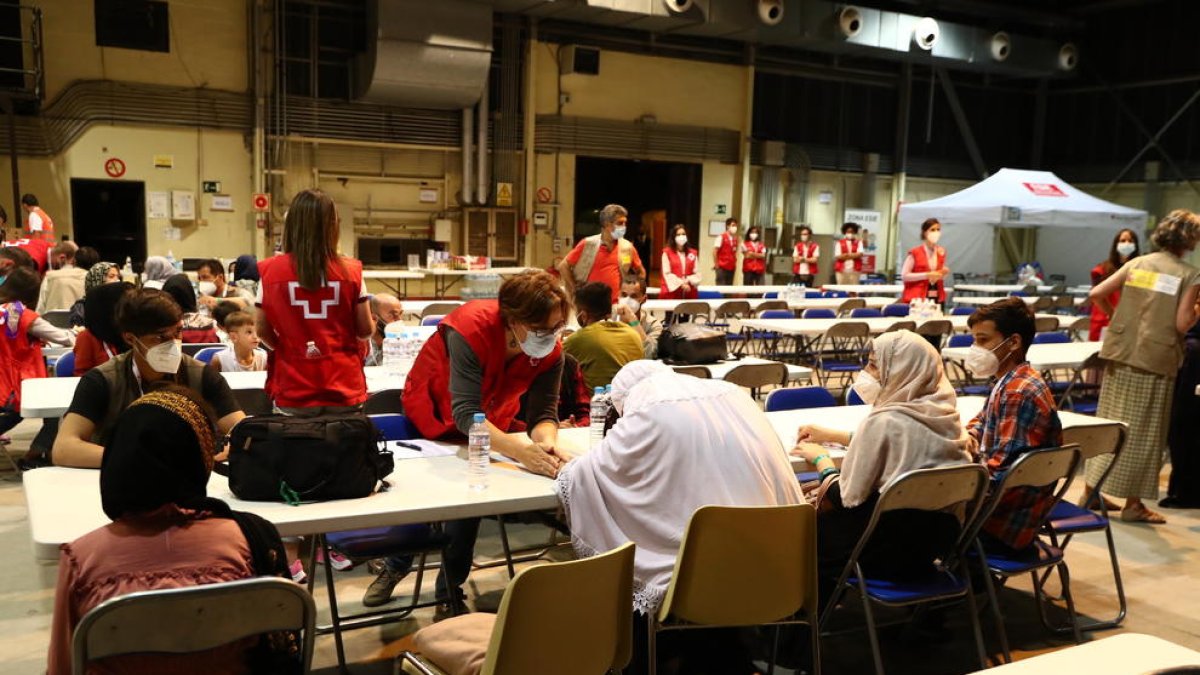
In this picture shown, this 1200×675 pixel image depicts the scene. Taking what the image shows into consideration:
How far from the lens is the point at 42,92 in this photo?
1188 centimetres

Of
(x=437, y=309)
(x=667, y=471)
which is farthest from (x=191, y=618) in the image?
(x=437, y=309)

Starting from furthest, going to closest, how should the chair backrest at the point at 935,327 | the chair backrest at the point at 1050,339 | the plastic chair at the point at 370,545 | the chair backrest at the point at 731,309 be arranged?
the chair backrest at the point at 731,309, the chair backrest at the point at 935,327, the chair backrest at the point at 1050,339, the plastic chair at the point at 370,545

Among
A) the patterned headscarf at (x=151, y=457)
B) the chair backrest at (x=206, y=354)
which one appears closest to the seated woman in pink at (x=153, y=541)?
the patterned headscarf at (x=151, y=457)

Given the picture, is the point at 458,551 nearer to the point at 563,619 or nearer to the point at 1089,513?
the point at 563,619

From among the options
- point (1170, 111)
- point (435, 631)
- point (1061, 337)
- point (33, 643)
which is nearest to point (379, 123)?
point (1061, 337)

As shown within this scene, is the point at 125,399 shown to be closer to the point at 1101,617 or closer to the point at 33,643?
the point at 33,643

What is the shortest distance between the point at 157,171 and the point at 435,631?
12036 millimetres

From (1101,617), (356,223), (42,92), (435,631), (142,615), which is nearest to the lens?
(142,615)

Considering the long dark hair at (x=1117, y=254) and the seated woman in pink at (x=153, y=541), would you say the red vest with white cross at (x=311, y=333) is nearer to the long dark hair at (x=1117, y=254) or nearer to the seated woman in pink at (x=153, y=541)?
the seated woman in pink at (x=153, y=541)

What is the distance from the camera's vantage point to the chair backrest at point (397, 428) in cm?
362

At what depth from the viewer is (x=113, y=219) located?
12.7 metres

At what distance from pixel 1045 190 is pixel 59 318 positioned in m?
10.7

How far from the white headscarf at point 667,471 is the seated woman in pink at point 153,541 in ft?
3.26

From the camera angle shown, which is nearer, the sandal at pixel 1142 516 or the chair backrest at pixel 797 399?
the chair backrest at pixel 797 399
